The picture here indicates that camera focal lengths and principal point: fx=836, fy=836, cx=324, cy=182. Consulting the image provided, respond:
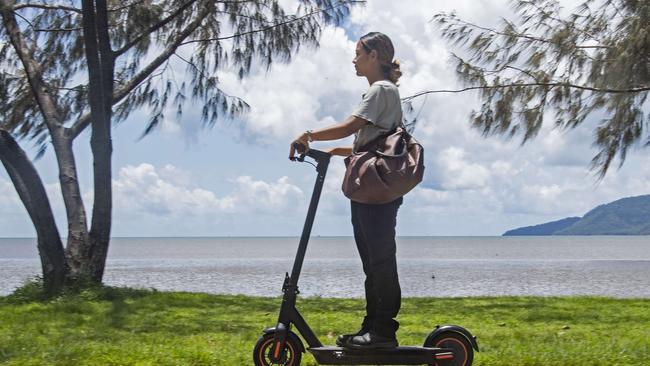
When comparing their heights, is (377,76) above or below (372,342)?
above

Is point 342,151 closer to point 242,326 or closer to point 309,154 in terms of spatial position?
point 309,154

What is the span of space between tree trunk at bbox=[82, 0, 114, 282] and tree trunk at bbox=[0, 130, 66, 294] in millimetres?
347

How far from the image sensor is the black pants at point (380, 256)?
132 inches

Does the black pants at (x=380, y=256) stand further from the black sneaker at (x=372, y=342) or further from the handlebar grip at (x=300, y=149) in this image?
the handlebar grip at (x=300, y=149)

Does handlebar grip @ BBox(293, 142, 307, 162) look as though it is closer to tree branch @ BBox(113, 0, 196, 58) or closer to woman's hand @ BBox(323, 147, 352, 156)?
woman's hand @ BBox(323, 147, 352, 156)

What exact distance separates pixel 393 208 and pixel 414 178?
0.54 ft

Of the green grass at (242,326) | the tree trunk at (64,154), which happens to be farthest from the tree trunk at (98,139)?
the green grass at (242,326)

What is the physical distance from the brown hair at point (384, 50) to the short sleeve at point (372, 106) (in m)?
0.16

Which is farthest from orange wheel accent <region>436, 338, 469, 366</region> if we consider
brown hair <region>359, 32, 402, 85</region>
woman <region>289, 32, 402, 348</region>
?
brown hair <region>359, 32, 402, 85</region>

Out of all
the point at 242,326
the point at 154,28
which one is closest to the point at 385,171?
the point at 242,326

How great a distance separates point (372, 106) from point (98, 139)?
618 cm

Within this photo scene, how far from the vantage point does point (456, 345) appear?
3.58m

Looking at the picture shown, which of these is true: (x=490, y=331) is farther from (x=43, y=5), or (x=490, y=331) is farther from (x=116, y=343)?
(x=43, y=5)

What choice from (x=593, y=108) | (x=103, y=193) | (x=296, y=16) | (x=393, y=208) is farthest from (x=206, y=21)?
(x=393, y=208)
